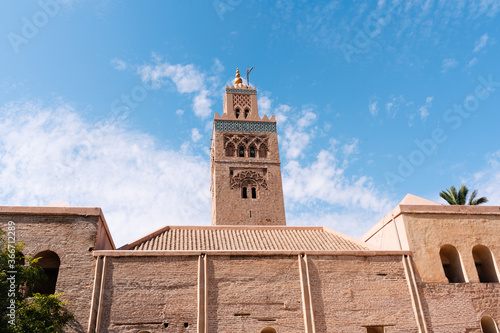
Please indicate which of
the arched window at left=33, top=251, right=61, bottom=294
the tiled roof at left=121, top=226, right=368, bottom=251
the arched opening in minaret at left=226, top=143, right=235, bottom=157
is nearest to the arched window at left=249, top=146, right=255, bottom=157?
the arched opening in minaret at left=226, top=143, right=235, bottom=157

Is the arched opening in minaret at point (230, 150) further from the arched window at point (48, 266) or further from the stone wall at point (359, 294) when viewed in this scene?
the arched window at point (48, 266)

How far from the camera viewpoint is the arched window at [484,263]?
15123 millimetres

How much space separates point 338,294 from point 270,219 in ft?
36.1

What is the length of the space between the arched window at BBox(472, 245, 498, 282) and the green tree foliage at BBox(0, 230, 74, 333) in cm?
1376

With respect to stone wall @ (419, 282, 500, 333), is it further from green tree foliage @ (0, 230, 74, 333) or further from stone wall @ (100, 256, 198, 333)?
green tree foliage @ (0, 230, 74, 333)

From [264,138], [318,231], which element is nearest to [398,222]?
[318,231]

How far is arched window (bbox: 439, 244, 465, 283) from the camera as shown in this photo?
49.3 ft

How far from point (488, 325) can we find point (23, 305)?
1422 centimetres

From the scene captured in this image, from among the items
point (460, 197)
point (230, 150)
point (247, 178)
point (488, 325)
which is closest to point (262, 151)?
point (230, 150)

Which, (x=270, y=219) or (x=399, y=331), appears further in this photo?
(x=270, y=219)

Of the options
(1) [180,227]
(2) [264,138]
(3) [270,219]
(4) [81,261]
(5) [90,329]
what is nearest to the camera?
(5) [90,329]

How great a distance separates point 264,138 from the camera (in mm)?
27156

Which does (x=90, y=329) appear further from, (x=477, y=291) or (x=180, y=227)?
(x=477, y=291)

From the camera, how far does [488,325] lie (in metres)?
14.1
